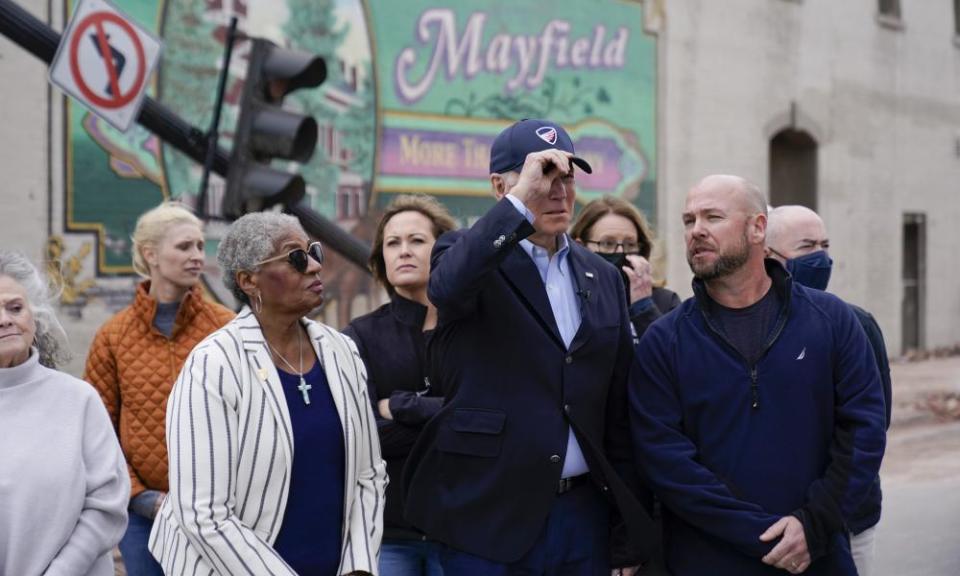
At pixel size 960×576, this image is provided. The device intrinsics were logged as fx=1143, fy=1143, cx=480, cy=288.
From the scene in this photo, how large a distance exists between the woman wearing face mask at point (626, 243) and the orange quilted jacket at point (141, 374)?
1.67m

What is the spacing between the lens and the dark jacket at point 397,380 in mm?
3768

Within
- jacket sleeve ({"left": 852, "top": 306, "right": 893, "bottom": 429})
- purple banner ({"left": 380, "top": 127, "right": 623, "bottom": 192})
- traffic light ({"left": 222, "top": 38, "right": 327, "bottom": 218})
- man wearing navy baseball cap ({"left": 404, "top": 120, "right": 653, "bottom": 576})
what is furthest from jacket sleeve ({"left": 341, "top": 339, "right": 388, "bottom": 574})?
purple banner ({"left": 380, "top": 127, "right": 623, "bottom": 192})

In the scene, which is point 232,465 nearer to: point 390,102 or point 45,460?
point 45,460

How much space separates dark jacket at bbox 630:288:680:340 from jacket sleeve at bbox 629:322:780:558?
759mm

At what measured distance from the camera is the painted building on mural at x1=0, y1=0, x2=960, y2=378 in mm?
10219

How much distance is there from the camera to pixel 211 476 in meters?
2.94

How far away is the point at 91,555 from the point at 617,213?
2631 mm

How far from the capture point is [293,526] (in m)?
3.07

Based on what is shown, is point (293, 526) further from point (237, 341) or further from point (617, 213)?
point (617, 213)

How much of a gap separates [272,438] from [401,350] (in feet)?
3.47

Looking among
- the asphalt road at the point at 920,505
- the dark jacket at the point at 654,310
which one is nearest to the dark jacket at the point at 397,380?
the dark jacket at the point at 654,310

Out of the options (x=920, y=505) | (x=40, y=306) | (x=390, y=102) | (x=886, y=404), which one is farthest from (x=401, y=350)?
(x=390, y=102)

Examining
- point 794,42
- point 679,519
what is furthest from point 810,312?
point 794,42

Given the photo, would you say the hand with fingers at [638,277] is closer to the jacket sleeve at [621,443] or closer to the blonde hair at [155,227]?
the jacket sleeve at [621,443]
